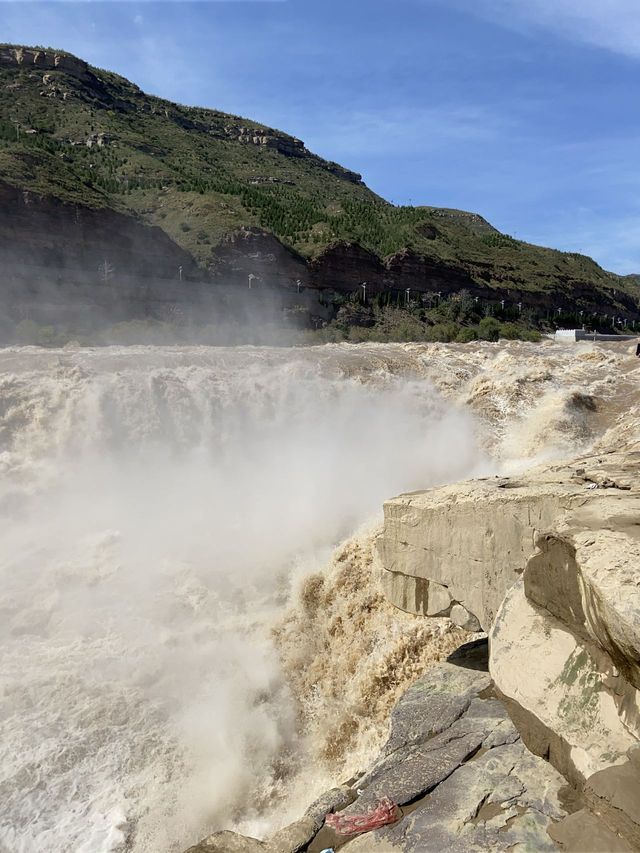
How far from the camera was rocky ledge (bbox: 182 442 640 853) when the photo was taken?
341 centimetres

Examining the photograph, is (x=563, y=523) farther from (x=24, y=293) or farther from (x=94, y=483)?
(x=24, y=293)

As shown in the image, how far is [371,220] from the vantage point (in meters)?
57.1

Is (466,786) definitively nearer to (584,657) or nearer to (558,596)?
(584,657)

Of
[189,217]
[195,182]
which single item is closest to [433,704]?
[189,217]

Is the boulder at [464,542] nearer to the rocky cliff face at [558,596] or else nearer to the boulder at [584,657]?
the rocky cliff face at [558,596]

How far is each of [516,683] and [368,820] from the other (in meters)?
1.48

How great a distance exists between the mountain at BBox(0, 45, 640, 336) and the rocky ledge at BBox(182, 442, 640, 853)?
30.2m

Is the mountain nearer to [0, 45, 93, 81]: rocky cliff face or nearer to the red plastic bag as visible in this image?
[0, 45, 93, 81]: rocky cliff face

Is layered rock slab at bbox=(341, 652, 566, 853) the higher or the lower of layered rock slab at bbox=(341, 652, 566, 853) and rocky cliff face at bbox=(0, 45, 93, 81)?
the lower

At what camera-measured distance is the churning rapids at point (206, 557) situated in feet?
21.7

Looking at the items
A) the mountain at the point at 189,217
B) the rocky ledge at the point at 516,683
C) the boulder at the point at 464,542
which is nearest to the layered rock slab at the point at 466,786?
the rocky ledge at the point at 516,683

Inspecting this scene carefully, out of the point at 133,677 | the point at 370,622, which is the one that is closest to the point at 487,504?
the point at 370,622

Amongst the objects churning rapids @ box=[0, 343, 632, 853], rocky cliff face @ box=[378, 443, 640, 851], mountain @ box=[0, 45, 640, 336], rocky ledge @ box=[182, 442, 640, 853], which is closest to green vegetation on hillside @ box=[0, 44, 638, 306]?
mountain @ box=[0, 45, 640, 336]

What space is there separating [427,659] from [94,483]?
849 centimetres
